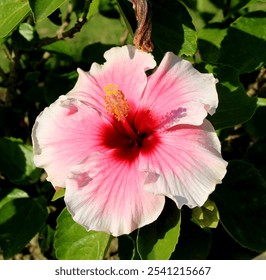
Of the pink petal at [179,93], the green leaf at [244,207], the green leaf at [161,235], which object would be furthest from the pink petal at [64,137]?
the green leaf at [244,207]

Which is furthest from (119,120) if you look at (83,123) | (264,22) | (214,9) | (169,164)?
(214,9)

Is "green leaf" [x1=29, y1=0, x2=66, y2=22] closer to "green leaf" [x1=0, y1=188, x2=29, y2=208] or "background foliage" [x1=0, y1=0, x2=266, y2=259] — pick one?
"background foliage" [x1=0, y1=0, x2=266, y2=259]

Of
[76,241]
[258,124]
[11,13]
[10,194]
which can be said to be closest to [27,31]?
[11,13]

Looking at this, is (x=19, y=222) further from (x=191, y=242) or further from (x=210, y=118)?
(x=210, y=118)

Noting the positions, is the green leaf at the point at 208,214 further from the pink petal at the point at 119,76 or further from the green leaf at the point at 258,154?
the green leaf at the point at 258,154

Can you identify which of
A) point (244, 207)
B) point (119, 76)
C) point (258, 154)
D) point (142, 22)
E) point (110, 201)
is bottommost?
point (258, 154)

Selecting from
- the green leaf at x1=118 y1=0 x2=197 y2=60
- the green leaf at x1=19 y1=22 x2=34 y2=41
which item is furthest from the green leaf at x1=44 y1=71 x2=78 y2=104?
the green leaf at x1=118 y1=0 x2=197 y2=60
